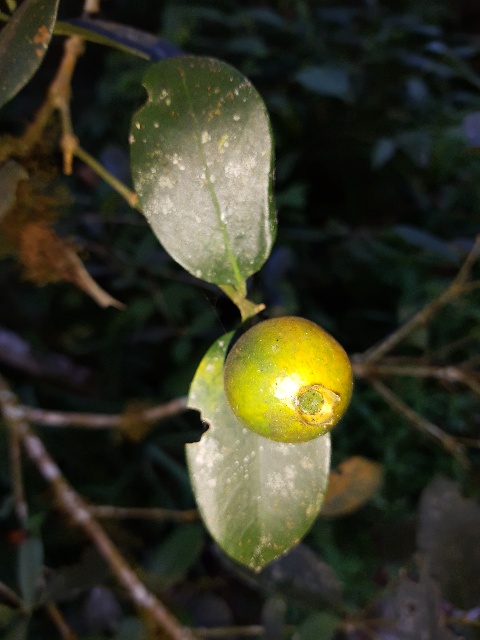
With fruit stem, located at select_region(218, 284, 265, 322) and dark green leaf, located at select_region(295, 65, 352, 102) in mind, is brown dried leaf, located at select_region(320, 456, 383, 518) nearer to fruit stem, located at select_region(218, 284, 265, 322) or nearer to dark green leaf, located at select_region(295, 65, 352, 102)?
fruit stem, located at select_region(218, 284, 265, 322)

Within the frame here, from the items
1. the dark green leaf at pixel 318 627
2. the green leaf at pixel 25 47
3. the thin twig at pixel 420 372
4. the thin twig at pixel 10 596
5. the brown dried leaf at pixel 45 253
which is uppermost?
the green leaf at pixel 25 47

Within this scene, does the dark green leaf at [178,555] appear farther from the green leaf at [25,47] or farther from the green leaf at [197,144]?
the green leaf at [25,47]

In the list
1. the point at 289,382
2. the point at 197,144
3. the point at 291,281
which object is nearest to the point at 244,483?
the point at 289,382

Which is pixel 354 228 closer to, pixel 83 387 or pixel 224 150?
pixel 83 387

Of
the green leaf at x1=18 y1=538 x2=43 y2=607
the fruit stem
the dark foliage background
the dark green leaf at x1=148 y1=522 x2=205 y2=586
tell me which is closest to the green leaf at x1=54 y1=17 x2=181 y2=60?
the fruit stem

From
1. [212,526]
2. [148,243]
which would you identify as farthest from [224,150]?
[148,243]

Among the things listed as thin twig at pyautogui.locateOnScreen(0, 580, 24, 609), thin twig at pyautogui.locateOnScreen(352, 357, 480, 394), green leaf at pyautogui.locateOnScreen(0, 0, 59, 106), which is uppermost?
green leaf at pyautogui.locateOnScreen(0, 0, 59, 106)

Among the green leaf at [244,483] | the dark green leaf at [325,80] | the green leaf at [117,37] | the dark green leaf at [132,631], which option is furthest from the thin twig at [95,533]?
the dark green leaf at [325,80]

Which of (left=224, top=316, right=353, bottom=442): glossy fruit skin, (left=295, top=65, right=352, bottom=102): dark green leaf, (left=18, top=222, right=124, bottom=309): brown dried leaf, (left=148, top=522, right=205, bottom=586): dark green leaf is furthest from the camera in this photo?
(left=295, top=65, right=352, bottom=102): dark green leaf
